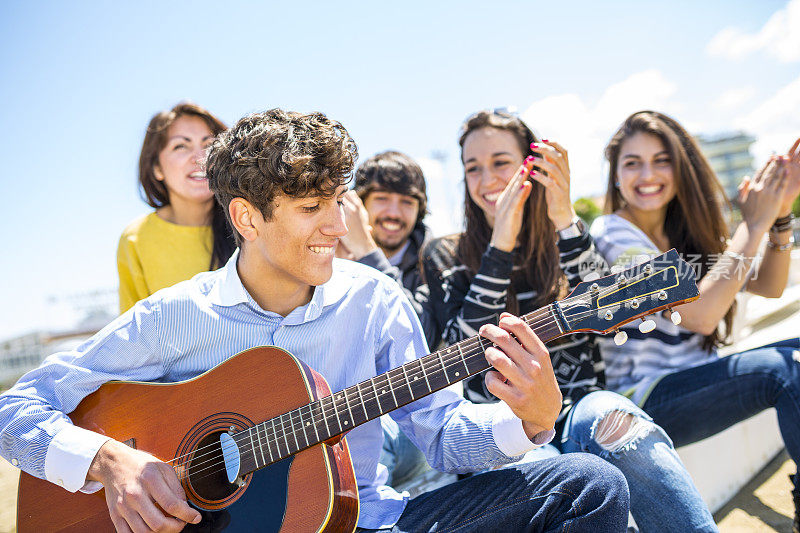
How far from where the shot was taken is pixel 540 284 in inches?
106

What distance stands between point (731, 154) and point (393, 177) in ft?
345

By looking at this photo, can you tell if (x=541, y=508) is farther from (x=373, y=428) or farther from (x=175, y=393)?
(x=175, y=393)

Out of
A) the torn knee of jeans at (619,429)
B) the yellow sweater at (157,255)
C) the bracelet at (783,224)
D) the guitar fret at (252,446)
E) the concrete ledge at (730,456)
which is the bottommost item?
the concrete ledge at (730,456)

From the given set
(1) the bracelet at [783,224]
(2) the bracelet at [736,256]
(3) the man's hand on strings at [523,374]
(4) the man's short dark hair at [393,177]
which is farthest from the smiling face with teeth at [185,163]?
(1) the bracelet at [783,224]

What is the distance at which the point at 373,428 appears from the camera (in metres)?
1.85

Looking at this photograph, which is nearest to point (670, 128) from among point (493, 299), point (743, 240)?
point (743, 240)

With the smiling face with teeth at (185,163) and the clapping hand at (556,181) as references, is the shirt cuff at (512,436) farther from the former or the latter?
the smiling face with teeth at (185,163)

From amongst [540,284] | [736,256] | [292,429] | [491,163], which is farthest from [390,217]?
[292,429]

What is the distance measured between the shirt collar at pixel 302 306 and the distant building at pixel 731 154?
98.3 meters

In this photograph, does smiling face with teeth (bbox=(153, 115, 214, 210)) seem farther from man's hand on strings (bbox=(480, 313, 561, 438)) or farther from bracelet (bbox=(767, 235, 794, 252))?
bracelet (bbox=(767, 235, 794, 252))

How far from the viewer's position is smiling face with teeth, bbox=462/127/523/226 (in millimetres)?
2846

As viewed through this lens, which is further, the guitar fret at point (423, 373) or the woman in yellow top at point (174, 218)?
the woman in yellow top at point (174, 218)

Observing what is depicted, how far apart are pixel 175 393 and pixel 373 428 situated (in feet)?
2.41

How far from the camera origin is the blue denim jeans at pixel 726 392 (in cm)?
230
